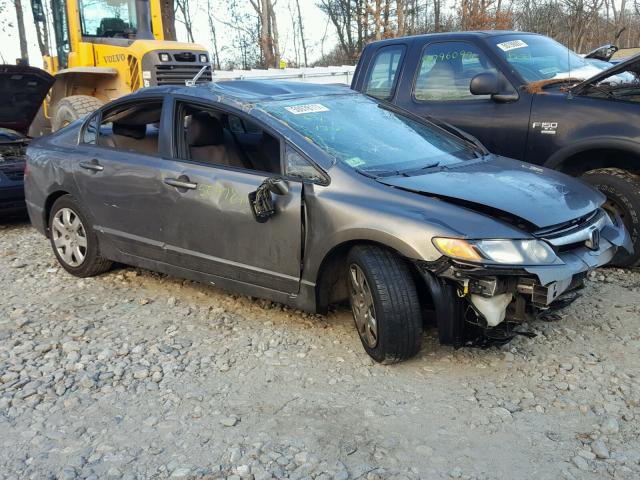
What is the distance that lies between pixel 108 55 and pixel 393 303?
8.70 meters

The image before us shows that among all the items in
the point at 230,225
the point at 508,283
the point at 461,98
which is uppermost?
the point at 461,98

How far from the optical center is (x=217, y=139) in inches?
181

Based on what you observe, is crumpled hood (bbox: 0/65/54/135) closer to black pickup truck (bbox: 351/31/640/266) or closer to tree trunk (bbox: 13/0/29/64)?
black pickup truck (bbox: 351/31/640/266)

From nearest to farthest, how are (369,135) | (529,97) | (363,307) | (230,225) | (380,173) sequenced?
(363,307) → (380,173) → (230,225) → (369,135) → (529,97)

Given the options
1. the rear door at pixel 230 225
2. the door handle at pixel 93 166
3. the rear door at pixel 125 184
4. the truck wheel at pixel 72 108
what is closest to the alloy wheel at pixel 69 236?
the rear door at pixel 125 184

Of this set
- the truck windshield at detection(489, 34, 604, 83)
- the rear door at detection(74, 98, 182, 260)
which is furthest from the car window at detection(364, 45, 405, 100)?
the rear door at detection(74, 98, 182, 260)

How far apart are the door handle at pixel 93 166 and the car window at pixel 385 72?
2777mm

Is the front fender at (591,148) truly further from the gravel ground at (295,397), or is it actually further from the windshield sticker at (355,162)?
the windshield sticker at (355,162)

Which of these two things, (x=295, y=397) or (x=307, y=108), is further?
(x=307, y=108)

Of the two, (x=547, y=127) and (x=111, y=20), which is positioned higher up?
(x=111, y=20)

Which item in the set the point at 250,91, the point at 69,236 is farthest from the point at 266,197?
the point at 69,236

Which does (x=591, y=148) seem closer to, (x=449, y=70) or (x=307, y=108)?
(x=449, y=70)

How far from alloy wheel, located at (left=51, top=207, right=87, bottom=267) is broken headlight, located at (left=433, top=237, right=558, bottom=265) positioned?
10.7 feet

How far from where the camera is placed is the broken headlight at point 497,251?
3.21 metres
